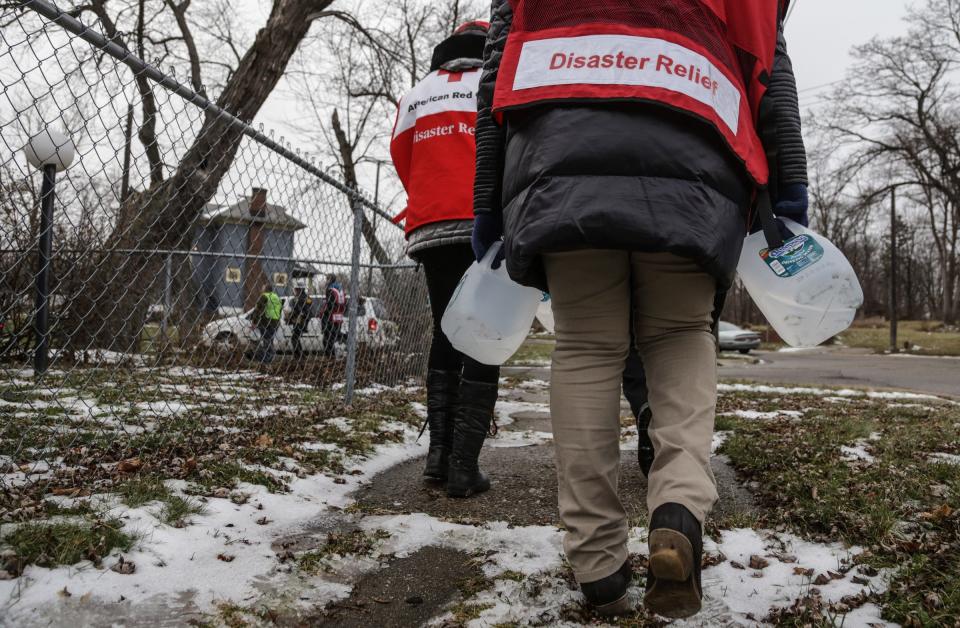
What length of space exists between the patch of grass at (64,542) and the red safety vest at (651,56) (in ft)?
4.86

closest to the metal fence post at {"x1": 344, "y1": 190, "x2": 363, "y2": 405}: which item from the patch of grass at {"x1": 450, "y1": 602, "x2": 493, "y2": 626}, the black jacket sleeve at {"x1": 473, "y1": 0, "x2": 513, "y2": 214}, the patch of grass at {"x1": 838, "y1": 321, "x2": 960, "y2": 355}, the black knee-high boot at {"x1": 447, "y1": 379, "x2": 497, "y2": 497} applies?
the black knee-high boot at {"x1": 447, "y1": 379, "x2": 497, "y2": 497}

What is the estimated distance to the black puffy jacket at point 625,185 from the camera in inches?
53.0

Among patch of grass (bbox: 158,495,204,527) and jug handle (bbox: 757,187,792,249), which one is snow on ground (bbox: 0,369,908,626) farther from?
jug handle (bbox: 757,187,792,249)

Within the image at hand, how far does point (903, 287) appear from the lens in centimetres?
5472

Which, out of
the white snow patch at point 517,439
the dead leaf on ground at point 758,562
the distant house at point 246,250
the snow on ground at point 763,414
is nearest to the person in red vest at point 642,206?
the dead leaf on ground at point 758,562

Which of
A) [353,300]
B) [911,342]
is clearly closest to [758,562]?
[353,300]

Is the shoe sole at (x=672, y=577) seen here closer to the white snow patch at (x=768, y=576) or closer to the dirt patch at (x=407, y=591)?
the white snow patch at (x=768, y=576)

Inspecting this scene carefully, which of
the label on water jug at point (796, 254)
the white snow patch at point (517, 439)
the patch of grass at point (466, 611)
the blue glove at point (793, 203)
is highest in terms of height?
the blue glove at point (793, 203)

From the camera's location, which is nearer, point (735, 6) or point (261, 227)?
point (735, 6)

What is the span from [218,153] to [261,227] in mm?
1636

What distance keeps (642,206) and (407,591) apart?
1.17 meters

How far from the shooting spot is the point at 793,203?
1.62 meters

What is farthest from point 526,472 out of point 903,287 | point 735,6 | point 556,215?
point 903,287

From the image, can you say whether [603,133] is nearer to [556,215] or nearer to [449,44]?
[556,215]
